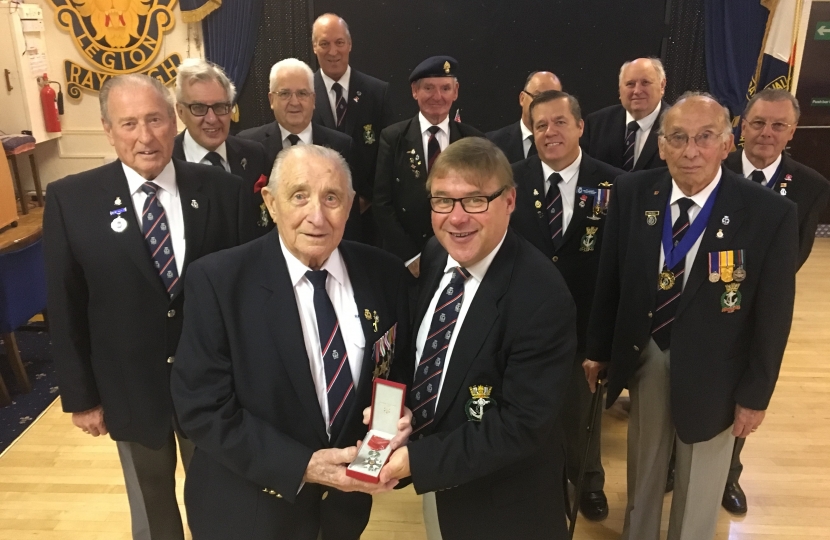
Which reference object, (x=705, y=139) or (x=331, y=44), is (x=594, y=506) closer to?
(x=705, y=139)

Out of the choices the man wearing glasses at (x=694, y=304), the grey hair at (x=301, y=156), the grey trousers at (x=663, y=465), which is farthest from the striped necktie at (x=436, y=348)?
the grey trousers at (x=663, y=465)

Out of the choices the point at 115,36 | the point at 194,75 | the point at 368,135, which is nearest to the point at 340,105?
the point at 368,135

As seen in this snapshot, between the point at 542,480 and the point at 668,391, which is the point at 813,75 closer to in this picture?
the point at 668,391

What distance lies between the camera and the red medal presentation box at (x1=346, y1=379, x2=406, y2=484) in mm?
1850

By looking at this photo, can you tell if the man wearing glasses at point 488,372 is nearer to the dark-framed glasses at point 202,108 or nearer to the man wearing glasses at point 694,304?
the man wearing glasses at point 694,304

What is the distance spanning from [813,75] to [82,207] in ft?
26.6

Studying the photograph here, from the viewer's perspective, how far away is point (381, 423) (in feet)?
6.29

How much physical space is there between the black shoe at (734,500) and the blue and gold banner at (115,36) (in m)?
6.22

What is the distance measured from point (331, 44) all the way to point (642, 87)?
A: 201 centimetres

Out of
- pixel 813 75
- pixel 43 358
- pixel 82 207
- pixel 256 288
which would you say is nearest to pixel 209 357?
pixel 256 288

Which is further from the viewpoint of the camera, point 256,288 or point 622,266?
point 622,266

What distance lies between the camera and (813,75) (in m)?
7.42

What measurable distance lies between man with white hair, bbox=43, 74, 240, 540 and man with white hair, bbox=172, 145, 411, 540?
463mm

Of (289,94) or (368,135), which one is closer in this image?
(289,94)
